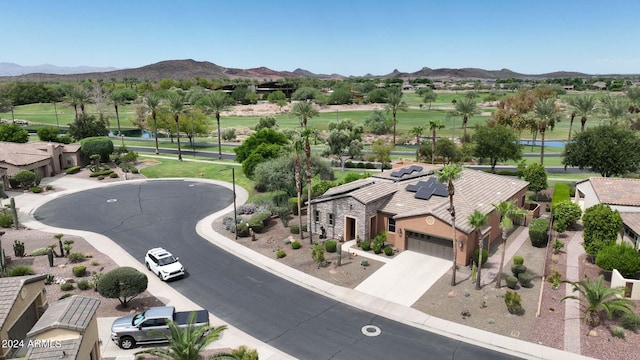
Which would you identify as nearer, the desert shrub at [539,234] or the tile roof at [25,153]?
the desert shrub at [539,234]

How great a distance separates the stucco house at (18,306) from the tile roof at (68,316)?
1743 mm

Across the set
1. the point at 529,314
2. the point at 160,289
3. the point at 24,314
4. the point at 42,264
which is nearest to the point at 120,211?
the point at 42,264

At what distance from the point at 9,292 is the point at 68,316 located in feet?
16.3

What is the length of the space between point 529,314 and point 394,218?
13.3m

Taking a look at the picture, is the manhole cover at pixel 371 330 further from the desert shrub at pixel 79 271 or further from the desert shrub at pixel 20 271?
the desert shrub at pixel 20 271

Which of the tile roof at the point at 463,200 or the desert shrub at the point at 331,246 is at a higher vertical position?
the tile roof at the point at 463,200

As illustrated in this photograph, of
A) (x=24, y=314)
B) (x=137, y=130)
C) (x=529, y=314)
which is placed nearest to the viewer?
(x=24, y=314)

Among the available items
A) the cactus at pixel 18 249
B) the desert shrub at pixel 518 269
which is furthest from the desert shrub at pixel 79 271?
the desert shrub at pixel 518 269

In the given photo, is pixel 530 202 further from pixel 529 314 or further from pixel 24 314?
pixel 24 314

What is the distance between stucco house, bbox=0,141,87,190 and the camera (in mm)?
58438

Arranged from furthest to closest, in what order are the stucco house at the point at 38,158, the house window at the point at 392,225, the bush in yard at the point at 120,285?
the stucco house at the point at 38,158 < the house window at the point at 392,225 < the bush in yard at the point at 120,285

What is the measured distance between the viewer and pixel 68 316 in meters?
18.0

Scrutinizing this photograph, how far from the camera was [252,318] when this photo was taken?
87.1ft

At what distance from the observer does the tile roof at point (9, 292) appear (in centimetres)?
1914
